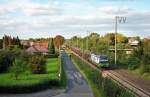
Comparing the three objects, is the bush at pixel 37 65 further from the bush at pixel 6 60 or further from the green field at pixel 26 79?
the bush at pixel 6 60

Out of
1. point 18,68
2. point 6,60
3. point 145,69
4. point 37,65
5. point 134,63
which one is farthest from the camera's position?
point 6,60

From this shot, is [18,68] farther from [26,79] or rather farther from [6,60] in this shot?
[6,60]

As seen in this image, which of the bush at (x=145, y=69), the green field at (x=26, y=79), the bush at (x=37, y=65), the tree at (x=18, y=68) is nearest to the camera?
the green field at (x=26, y=79)

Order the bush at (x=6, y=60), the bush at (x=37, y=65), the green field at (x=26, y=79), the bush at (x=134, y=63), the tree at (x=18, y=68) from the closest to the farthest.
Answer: the green field at (x=26, y=79) → the tree at (x=18, y=68) → the bush at (x=134, y=63) → the bush at (x=37, y=65) → the bush at (x=6, y=60)

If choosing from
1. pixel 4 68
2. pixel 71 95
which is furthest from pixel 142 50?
pixel 71 95

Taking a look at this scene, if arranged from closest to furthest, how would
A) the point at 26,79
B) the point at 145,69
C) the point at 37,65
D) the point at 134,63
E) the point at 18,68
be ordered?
1. the point at 145,69
2. the point at 26,79
3. the point at 18,68
4. the point at 134,63
5. the point at 37,65

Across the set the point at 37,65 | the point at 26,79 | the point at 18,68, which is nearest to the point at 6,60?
the point at 37,65

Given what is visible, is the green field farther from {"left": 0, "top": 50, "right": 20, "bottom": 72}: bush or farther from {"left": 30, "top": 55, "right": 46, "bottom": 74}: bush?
{"left": 0, "top": 50, "right": 20, "bottom": 72}: bush

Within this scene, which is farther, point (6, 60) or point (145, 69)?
point (6, 60)

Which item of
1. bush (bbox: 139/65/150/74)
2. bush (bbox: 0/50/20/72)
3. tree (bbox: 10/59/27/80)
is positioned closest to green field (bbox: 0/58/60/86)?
tree (bbox: 10/59/27/80)

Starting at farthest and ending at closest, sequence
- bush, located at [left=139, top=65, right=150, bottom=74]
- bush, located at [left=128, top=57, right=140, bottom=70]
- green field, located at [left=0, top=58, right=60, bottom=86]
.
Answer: bush, located at [left=128, top=57, right=140, bottom=70] → bush, located at [left=139, top=65, right=150, bottom=74] → green field, located at [left=0, top=58, right=60, bottom=86]

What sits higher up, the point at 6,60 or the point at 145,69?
the point at 6,60

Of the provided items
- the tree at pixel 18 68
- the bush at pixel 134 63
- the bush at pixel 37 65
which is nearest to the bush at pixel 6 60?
the bush at pixel 37 65

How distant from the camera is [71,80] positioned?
52531 millimetres
